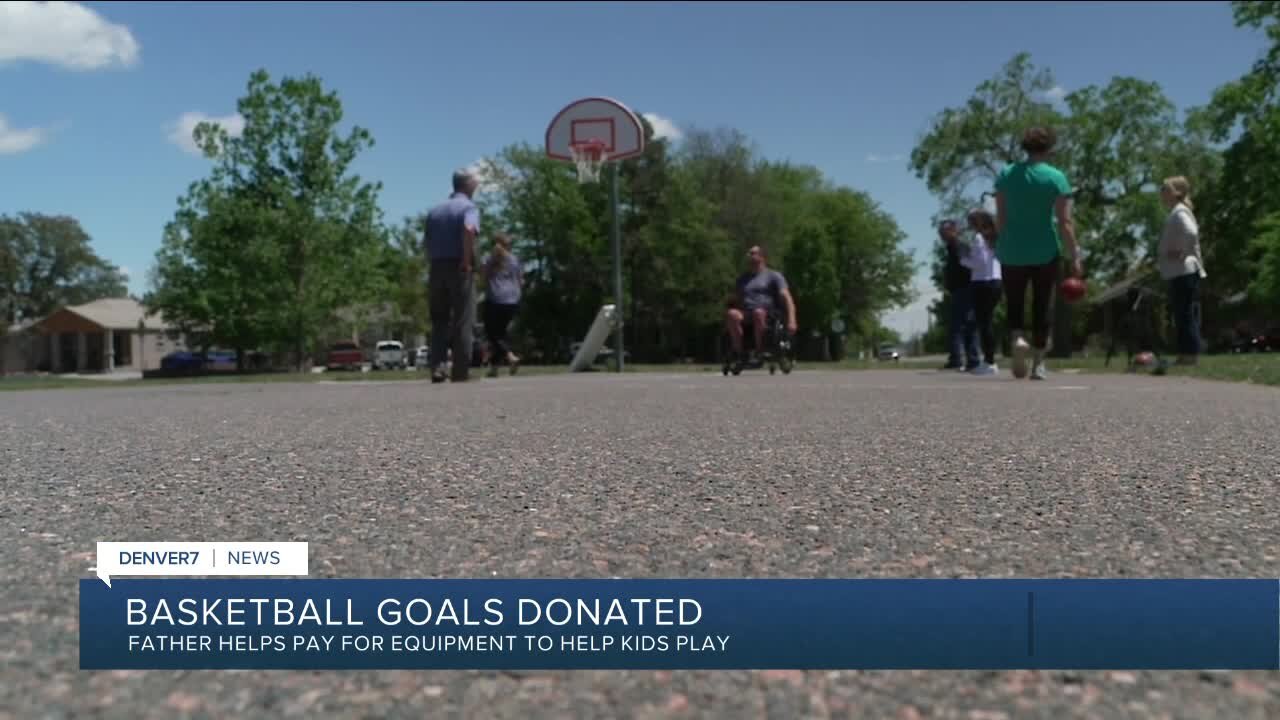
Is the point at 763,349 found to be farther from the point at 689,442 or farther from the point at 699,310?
the point at 699,310

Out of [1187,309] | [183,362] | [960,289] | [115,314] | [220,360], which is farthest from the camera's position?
[115,314]

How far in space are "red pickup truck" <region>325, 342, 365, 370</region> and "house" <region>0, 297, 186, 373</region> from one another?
66.6 ft

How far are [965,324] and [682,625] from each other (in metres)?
10.6

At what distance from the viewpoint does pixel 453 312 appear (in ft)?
32.1

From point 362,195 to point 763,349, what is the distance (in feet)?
99.5

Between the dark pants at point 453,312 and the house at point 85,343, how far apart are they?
64349 millimetres

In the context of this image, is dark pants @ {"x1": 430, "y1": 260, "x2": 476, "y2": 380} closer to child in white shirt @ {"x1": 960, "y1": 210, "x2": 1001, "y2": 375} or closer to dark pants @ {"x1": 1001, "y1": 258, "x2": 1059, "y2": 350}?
dark pants @ {"x1": 1001, "y1": 258, "x2": 1059, "y2": 350}

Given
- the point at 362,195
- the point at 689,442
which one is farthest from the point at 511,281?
the point at 362,195

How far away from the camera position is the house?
222 ft

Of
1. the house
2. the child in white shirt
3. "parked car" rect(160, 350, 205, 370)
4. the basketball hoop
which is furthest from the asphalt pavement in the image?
the house

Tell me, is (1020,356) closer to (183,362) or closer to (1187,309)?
(1187,309)

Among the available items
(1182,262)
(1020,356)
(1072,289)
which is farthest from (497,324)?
(1182,262)

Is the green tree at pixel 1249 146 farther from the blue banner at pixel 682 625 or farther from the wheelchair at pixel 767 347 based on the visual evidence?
the blue banner at pixel 682 625

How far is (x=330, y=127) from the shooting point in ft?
A: 129
